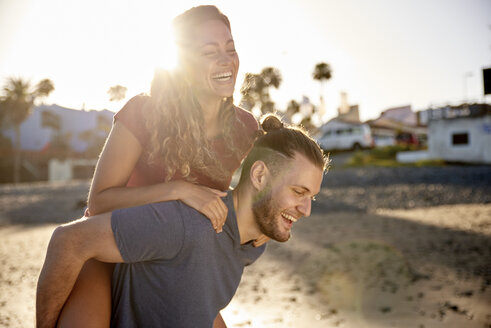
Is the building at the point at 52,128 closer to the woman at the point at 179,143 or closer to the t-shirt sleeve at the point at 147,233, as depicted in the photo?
the woman at the point at 179,143

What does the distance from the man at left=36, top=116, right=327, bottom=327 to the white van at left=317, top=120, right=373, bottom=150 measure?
156 ft

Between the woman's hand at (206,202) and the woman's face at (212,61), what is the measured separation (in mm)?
787

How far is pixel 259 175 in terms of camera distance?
2.59 m

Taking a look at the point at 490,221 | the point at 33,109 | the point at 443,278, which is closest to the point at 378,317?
the point at 443,278

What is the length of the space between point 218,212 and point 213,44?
1222 millimetres

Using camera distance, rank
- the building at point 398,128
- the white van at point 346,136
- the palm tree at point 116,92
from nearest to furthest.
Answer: the palm tree at point 116,92 < the white van at point 346,136 < the building at point 398,128

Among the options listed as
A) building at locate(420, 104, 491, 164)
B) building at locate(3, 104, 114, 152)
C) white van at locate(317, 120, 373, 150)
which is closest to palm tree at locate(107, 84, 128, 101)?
building at locate(420, 104, 491, 164)

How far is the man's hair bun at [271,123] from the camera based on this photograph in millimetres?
2797

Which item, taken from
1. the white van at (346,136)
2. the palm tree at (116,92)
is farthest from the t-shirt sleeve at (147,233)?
the white van at (346,136)

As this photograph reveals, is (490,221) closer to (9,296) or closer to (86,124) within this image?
(9,296)

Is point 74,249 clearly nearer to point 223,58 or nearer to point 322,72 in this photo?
point 223,58

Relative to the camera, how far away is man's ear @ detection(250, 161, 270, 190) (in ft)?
8.42

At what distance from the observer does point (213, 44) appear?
2.86 metres

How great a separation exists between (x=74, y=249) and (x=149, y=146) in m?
0.79
